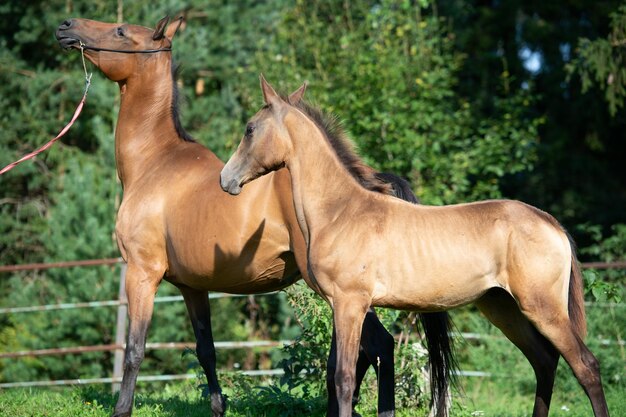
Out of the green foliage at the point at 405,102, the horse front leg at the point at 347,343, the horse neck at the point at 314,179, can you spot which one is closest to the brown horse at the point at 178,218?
the horse neck at the point at 314,179

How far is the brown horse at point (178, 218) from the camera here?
588 cm

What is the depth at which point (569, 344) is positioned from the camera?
4996 mm

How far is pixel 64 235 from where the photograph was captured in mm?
15188

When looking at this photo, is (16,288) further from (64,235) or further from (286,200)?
(286,200)

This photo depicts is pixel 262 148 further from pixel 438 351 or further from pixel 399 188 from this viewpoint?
pixel 438 351

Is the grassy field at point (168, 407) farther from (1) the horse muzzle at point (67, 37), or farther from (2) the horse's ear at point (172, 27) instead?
(2) the horse's ear at point (172, 27)

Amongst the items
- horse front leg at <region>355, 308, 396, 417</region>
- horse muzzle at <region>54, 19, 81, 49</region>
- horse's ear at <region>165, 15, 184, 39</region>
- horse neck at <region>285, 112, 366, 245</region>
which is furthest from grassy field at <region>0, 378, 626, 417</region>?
horse's ear at <region>165, 15, 184, 39</region>

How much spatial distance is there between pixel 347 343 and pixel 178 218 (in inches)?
73.6

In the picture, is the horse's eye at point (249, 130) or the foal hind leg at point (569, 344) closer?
the foal hind leg at point (569, 344)

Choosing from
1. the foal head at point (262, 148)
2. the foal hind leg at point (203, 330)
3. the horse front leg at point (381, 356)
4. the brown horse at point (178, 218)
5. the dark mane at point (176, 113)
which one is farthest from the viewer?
the dark mane at point (176, 113)

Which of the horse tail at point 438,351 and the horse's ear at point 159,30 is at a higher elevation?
the horse's ear at point 159,30

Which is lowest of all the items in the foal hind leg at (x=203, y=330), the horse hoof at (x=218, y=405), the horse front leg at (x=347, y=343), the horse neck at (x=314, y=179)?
Answer: the horse hoof at (x=218, y=405)

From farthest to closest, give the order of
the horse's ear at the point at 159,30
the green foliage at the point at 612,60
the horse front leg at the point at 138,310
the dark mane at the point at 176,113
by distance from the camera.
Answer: the green foliage at the point at 612,60 < the dark mane at the point at 176,113 < the horse's ear at the point at 159,30 < the horse front leg at the point at 138,310

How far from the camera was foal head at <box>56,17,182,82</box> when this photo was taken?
6844 millimetres
